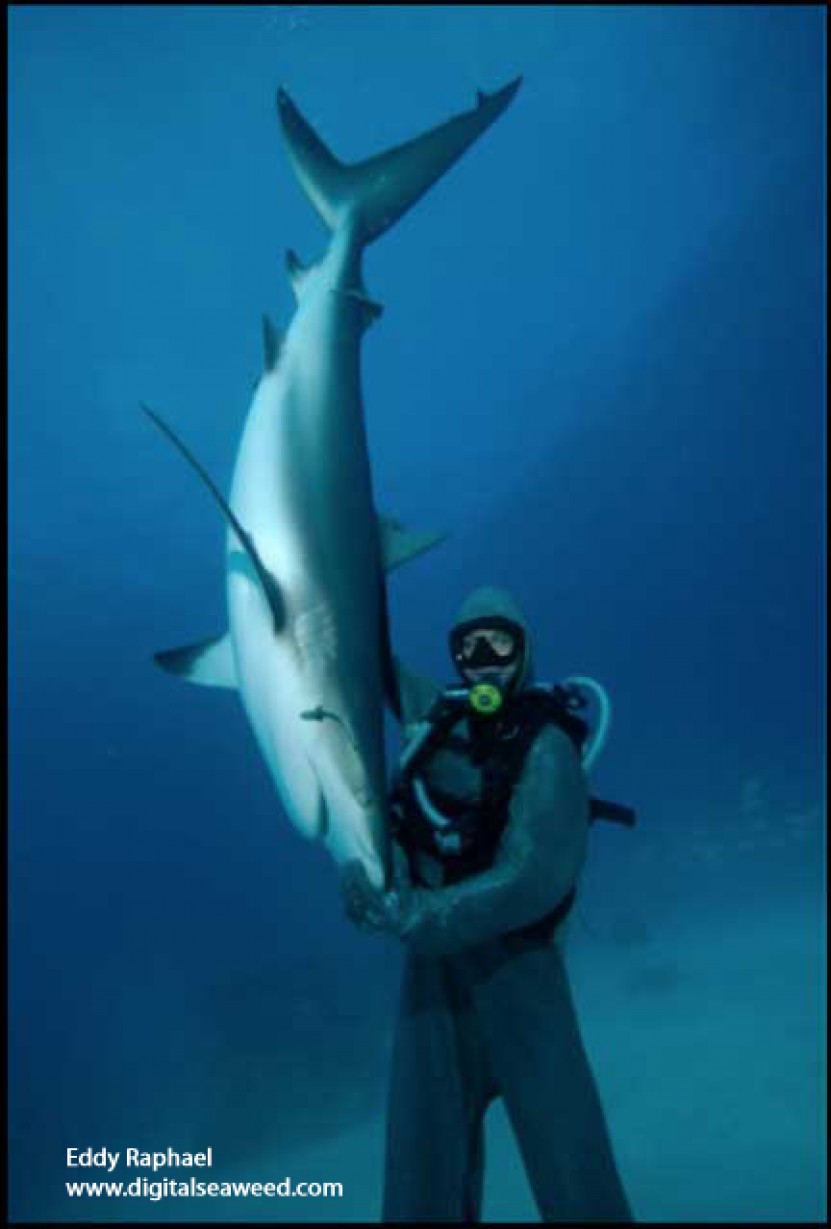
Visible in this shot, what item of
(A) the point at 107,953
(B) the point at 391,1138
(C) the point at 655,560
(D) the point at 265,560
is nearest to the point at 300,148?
(D) the point at 265,560

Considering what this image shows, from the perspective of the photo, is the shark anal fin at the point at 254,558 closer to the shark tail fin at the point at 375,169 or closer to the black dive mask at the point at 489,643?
the black dive mask at the point at 489,643

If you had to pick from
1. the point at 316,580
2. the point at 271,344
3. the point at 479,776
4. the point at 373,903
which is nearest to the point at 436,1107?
the point at 373,903

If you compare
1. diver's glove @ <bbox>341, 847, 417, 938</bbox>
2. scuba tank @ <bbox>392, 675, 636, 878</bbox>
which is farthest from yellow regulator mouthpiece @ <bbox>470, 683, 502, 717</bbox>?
diver's glove @ <bbox>341, 847, 417, 938</bbox>

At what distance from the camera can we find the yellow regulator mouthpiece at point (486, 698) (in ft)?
7.63

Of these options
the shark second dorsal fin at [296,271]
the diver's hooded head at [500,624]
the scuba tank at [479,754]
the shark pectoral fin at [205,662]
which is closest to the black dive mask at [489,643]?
the diver's hooded head at [500,624]

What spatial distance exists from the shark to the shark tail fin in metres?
0.35

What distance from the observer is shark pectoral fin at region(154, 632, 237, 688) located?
2.79 meters

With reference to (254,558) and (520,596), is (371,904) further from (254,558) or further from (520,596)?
(520,596)

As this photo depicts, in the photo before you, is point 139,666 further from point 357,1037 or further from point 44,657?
point 357,1037

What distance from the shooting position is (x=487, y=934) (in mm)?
2078

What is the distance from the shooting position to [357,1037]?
12.5m

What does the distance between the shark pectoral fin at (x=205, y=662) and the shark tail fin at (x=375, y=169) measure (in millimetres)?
1778

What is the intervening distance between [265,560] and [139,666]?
148 feet

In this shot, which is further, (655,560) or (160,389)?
(655,560)
